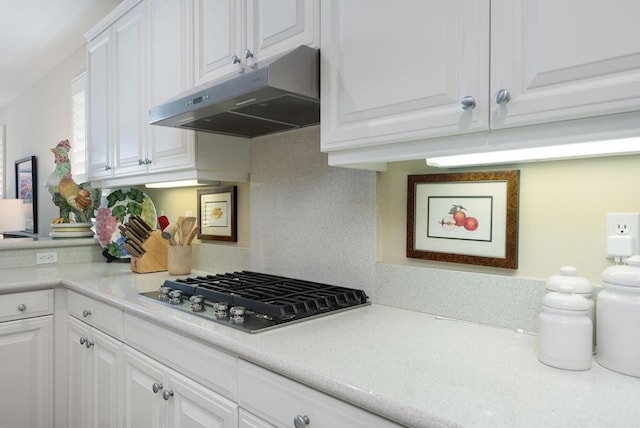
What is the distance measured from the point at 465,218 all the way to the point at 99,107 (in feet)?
7.35

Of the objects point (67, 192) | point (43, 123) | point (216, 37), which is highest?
point (43, 123)

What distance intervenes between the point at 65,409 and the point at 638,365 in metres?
2.39

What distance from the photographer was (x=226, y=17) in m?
1.61

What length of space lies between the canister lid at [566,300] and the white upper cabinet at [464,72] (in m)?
0.34

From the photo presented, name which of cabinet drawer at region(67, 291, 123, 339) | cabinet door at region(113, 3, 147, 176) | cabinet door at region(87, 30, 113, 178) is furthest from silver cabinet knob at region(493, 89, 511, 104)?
cabinet door at region(87, 30, 113, 178)

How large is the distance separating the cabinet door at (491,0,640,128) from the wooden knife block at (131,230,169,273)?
1.91 m

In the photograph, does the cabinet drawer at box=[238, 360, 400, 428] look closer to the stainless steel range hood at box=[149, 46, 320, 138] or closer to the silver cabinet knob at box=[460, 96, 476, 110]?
the silver cabinet knob at box=[460, 96, 476, 110]

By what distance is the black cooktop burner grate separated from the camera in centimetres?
126

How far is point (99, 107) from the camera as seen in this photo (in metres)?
2.48

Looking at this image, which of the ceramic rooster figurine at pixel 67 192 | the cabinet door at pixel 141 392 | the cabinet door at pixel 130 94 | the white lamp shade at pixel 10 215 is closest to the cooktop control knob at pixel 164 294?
the cabinet door at pixel 141 392

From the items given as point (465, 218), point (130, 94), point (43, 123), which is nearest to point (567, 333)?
point (465, 218)

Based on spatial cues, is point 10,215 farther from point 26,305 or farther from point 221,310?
point 221,310

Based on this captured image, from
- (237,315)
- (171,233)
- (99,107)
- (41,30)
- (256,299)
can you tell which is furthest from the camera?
(41,30)

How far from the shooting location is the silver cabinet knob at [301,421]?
0.91 metres
